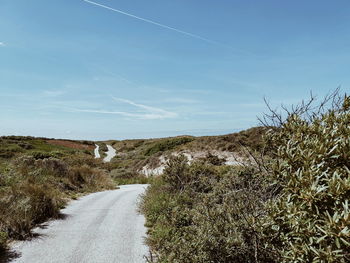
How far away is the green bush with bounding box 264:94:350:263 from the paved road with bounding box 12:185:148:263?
4.20 meters

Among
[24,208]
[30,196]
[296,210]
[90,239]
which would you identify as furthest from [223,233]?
[30,196]

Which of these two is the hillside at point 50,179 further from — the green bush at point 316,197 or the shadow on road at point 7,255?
the green bush at point 316,197

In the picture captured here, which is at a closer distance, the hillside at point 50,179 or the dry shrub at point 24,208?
the dry shrub at point 24,208

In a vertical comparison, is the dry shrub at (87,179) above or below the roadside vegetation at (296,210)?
below

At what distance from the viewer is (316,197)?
2.49m

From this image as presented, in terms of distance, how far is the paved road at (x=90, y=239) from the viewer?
5.92 m

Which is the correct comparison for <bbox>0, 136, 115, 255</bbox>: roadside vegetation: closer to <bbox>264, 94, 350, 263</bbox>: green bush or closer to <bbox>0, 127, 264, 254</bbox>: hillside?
<bbox>0, 127, 264, 254</bbox>: hillside

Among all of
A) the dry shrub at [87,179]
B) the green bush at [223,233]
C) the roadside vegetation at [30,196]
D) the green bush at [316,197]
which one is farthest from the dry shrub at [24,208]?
the green bush at [316,197]

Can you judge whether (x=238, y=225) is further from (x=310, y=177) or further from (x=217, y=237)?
(x=310, y=177)

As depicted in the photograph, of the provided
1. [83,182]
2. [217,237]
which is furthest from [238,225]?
[83,182]

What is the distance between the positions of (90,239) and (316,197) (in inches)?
240

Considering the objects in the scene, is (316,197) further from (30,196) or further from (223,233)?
(30,196)

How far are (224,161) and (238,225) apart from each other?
1793 centimetres

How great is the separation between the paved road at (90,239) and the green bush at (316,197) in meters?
4.20
